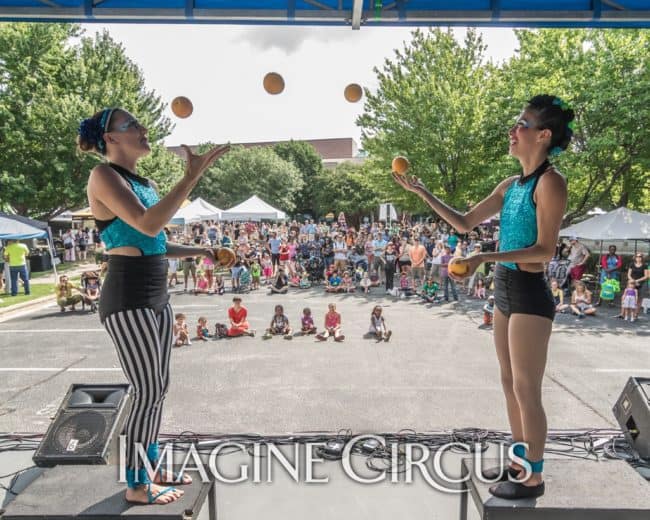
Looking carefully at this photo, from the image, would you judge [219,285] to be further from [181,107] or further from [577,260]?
[181,107]

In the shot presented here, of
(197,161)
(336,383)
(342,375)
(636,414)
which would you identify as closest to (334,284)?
(342,375)

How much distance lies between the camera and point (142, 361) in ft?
7.60

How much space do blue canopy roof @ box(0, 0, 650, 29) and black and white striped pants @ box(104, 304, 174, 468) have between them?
2988 mm

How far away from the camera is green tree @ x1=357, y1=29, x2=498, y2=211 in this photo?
19469mm

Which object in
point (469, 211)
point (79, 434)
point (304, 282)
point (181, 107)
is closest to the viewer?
point (469, 211)

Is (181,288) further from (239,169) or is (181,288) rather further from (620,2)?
(239,169)

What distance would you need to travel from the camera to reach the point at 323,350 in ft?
26.1

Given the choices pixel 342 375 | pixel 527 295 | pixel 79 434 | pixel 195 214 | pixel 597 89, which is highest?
pixel 597 89

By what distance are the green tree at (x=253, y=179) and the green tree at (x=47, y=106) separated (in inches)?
1052

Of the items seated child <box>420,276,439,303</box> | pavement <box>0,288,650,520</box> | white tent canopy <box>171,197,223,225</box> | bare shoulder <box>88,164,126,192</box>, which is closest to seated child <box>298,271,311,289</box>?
seated child <box>420,276,439,303</box>

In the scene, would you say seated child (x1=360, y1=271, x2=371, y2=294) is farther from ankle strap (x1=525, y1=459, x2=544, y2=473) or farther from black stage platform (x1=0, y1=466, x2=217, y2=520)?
ankle strap (x1=525, y1=459, x2=544, y2=473)

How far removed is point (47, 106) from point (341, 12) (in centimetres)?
2102

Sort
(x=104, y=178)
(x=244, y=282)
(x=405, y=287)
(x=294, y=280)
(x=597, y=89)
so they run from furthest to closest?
(x=294, y=280), (x=244, y=282), (x=597, y=89), (x=405, y=287), (x=104, y=178)

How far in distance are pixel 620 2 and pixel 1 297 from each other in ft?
48.5
